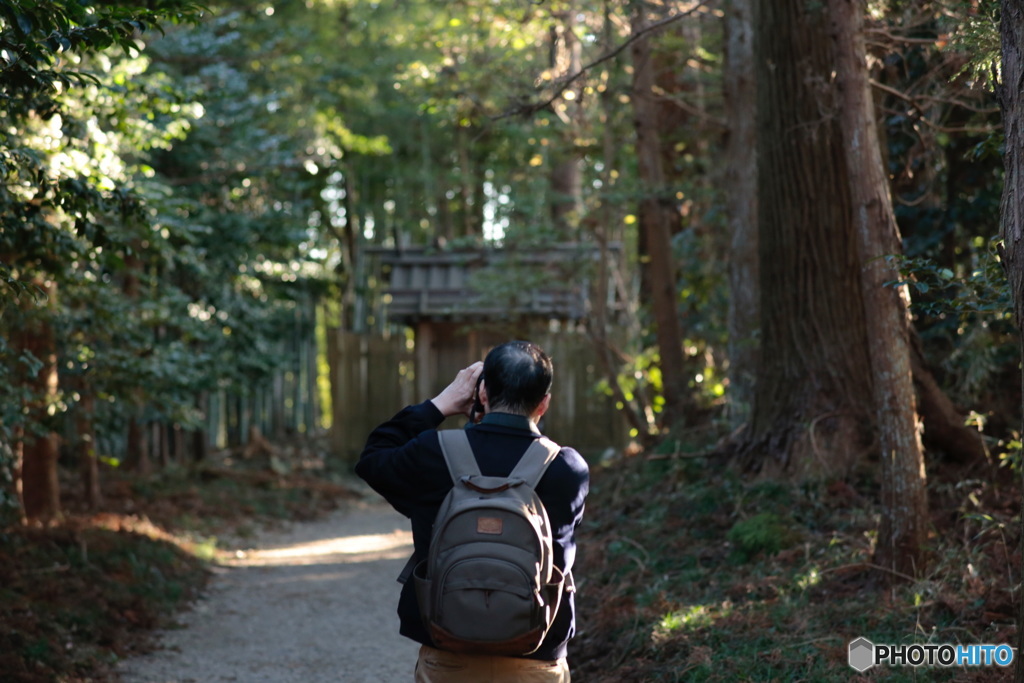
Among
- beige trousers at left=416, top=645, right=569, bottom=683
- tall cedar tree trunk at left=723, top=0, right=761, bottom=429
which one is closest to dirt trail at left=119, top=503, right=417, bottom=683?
beige trousers at left=416, top=645, right=569, bottom=683

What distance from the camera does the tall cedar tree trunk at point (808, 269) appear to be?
7309mm

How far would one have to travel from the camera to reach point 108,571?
7.96m

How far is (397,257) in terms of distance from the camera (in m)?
17.5

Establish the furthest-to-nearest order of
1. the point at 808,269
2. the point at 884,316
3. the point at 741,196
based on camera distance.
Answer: the point at 741,196, the point at 808,269, the point at 884,316

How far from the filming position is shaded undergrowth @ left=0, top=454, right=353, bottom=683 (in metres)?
6.01

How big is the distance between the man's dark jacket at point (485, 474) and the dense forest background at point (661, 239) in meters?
1.59

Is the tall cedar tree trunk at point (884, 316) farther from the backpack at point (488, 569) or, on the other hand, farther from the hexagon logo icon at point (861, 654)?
the backpack at point (488, 569)

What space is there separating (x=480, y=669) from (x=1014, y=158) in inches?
91.2

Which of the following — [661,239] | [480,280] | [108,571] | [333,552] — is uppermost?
[661,239]

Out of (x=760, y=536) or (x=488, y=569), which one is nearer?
(x=488, y=569)

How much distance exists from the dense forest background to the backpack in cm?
175

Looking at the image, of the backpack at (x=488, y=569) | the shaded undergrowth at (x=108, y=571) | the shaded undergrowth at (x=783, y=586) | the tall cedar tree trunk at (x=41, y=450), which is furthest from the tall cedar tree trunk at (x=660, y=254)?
the backpack at (x=488, y=569)

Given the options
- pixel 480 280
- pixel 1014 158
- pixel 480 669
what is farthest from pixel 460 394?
pixel 480 280

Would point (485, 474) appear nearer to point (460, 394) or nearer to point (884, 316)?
point (460, 394)
